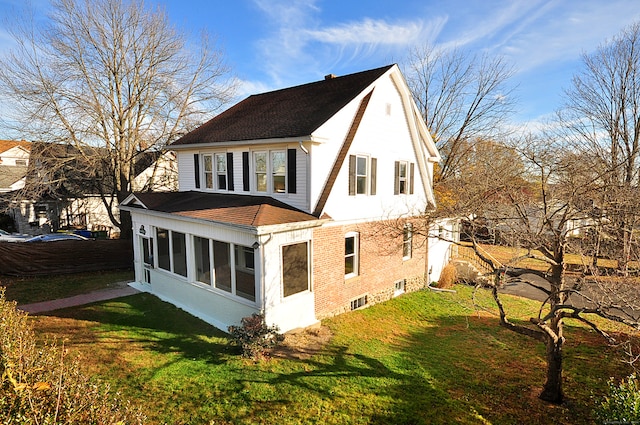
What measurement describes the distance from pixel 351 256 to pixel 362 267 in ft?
2.24

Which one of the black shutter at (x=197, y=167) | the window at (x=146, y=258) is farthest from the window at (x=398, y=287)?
the window at (x=146, y=258)

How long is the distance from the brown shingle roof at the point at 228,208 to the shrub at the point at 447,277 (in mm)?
10408

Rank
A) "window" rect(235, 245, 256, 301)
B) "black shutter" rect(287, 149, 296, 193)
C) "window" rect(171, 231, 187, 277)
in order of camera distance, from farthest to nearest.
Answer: "window" rect(235, 245, 256, 301) → "window" rect(171, 231, 187, 277) → "black shutter" rect(287, 149, 296, 193)

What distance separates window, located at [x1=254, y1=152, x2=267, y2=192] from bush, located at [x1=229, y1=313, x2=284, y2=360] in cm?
508

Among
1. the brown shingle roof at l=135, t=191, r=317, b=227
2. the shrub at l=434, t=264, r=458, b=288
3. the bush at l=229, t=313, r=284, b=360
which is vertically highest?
the brown shingle roof at l=135, t=191, r=317, b=227

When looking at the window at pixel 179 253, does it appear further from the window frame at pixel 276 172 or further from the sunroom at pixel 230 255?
→ the window frame at pixel 276 172

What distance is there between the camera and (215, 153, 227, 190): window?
47.2 ft

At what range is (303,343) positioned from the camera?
9961 mm

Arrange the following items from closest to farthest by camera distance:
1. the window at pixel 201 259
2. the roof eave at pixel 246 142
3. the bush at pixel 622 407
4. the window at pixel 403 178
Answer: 1. the bush at pixel 622 407
2. the roof eave at pixel 246 142
3. the window at pixel 201 259
4. the window at pixel 403 178

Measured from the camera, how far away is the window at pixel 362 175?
1263 centimetres

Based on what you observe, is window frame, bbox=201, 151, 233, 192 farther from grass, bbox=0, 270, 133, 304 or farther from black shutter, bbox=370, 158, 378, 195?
grass, bbox=0, 270, 133, 304

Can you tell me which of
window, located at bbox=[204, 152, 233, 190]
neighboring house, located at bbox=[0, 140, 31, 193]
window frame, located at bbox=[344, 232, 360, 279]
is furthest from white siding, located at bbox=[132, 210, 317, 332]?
neighboring house, located at bbox=[0, 140, 31, 193]

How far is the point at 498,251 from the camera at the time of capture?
25.3m

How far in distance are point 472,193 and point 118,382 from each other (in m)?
12.5
